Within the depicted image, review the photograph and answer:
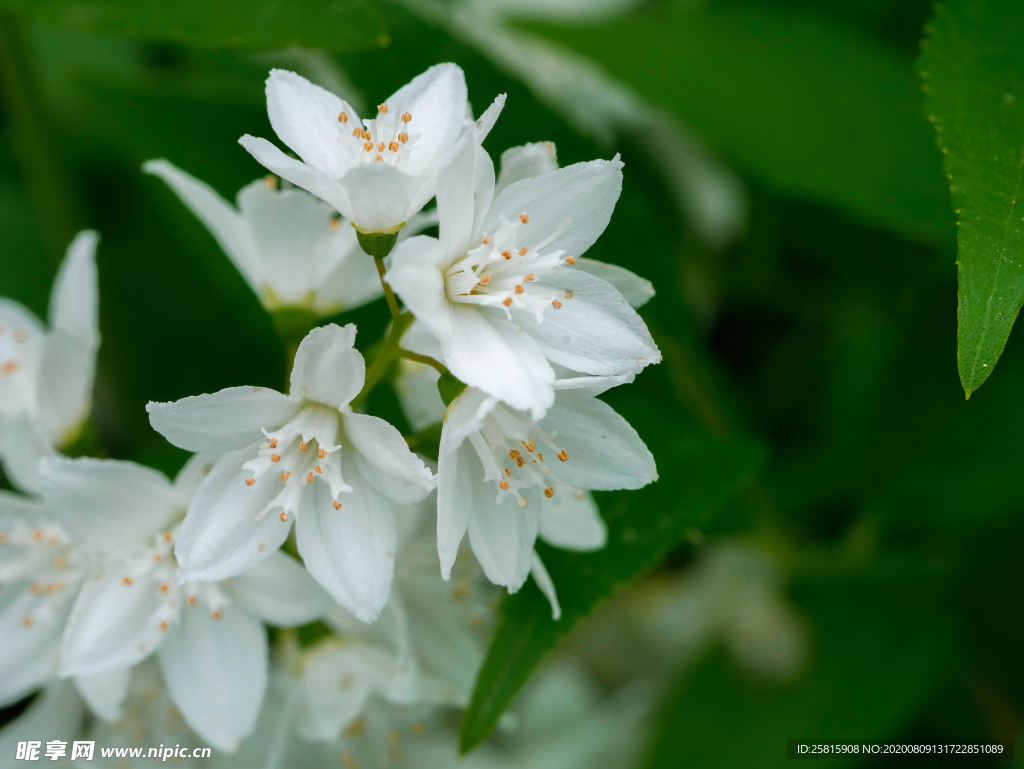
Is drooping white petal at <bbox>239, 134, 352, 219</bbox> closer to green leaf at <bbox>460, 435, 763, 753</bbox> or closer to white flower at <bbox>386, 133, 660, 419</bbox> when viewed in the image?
white flower at <bbox>386, 133, 660, 419</bbox>

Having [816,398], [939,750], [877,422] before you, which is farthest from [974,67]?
[939,750]

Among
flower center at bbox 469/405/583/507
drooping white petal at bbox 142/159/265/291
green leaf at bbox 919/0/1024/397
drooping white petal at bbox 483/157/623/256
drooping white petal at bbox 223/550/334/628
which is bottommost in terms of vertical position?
drooping white petal at bbox 223/550/334/628

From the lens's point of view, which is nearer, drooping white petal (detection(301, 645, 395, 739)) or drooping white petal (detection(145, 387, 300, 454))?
drooping white petal (detection(145, 387, 300, 454))

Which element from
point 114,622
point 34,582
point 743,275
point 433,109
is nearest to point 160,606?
point 114,622

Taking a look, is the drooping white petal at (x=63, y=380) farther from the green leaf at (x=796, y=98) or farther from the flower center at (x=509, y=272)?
the green leaf at (x=796, y=98)

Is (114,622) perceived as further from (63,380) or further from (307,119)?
(307,119)

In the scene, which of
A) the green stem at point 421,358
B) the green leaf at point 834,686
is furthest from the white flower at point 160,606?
the green leaf at point 834,686

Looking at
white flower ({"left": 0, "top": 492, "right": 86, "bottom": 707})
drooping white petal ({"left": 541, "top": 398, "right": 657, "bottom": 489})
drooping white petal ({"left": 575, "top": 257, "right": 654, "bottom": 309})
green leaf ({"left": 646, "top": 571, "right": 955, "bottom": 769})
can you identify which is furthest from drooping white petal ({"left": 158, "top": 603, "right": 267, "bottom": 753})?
green leaf ({"left": 646, "top": 571, "right": 955, "bottom": 769})
